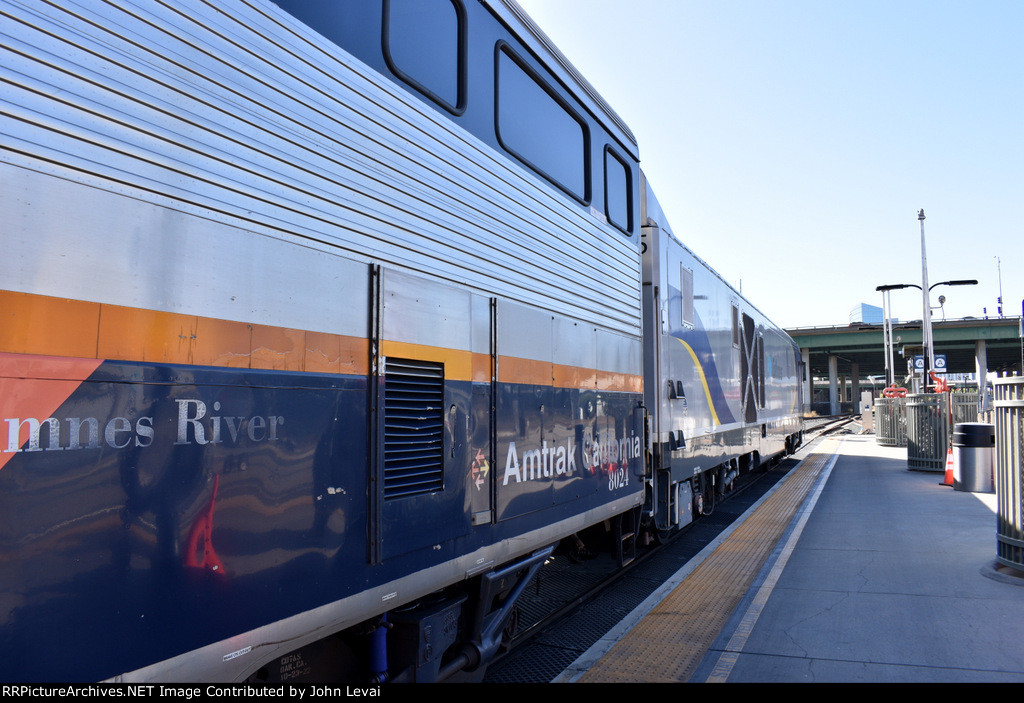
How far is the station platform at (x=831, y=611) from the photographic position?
4.35 m

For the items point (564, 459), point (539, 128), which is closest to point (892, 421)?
point (564, 459)

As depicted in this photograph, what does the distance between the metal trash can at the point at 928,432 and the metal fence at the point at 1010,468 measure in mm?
8967

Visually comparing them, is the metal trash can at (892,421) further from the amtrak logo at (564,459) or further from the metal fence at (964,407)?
the amtrak logo at (564,459)

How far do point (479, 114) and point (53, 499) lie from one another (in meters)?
2.87

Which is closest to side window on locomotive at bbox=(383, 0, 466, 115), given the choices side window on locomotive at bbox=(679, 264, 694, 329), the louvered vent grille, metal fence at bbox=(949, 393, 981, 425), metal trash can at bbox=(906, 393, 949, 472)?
the louvered vent grille

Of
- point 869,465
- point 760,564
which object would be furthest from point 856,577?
point 869,465

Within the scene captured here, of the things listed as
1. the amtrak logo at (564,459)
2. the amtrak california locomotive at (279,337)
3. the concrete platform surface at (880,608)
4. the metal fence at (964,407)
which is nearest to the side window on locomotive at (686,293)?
the amtrak logo at (564,459)

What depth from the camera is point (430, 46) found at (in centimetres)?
352

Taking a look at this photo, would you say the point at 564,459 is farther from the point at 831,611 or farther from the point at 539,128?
the point at 831,611

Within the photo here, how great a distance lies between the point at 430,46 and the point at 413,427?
6.36 ft

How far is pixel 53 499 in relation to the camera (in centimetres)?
183

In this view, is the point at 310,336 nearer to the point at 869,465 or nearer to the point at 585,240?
the point at 585,240

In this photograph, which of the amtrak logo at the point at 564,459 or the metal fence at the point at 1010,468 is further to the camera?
the metal fence at the point at 1010,468

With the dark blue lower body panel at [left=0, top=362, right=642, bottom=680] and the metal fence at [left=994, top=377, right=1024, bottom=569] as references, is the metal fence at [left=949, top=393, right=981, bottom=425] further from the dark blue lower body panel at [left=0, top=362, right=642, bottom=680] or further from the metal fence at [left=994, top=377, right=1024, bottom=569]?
the dark blue lower body panel at [left=0, top=362, right=642, bottom=680]
